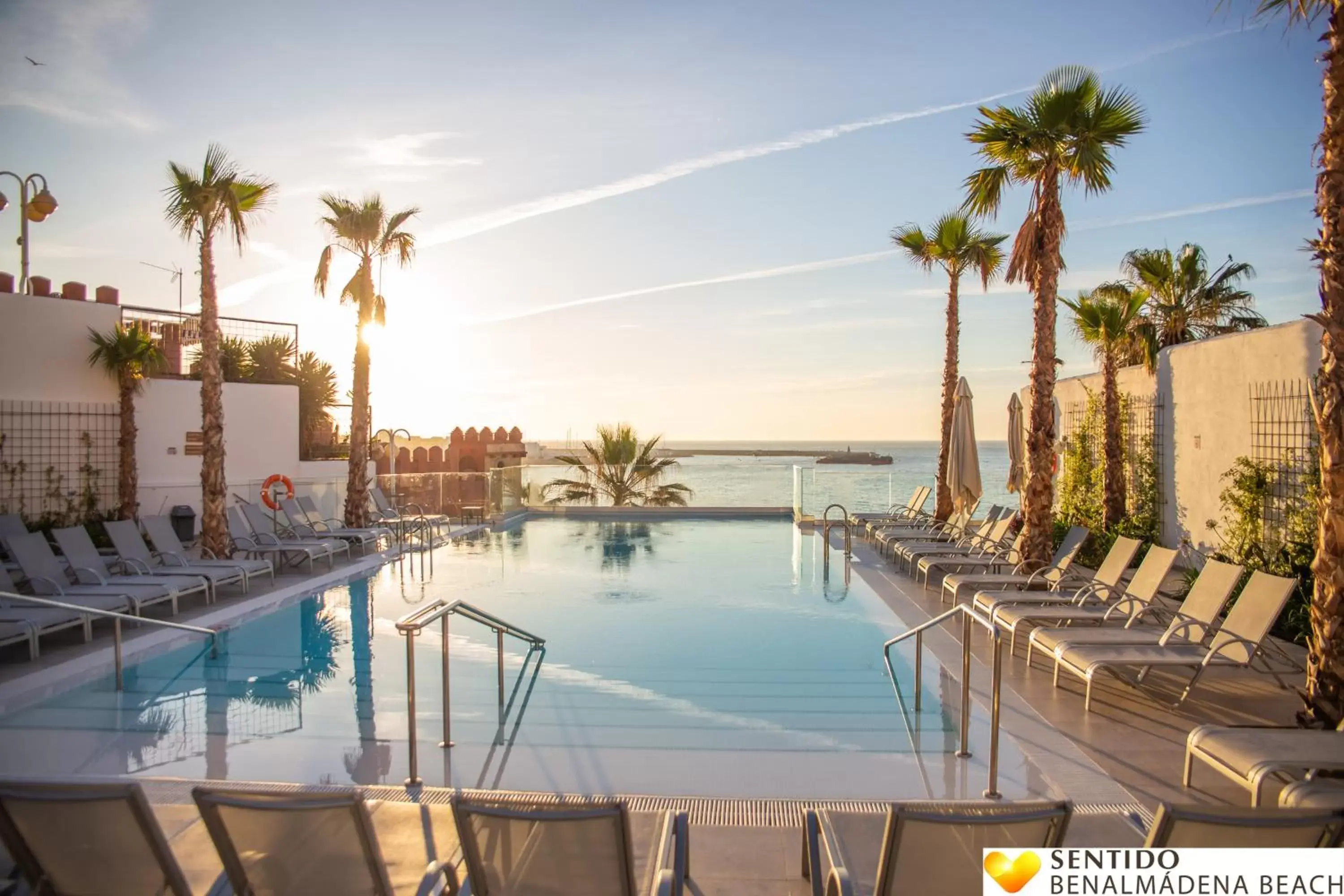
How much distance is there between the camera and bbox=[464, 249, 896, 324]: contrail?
23.1m

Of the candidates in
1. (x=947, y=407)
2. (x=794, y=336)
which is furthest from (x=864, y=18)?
(x=794, y=336)

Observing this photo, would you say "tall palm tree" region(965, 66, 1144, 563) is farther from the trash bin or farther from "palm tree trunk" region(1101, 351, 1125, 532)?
the trash bin

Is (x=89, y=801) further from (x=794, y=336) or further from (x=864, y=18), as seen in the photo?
(x=794, y=336)

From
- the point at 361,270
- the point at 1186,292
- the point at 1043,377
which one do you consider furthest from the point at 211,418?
the point at 1186,292

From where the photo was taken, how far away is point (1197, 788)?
174 inches

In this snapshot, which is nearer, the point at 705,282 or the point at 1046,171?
the point at 1046,171

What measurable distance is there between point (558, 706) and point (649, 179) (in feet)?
47.7

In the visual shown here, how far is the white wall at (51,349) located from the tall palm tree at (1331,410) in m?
16.5

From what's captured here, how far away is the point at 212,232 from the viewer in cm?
1137

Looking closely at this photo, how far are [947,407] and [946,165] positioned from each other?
4.36m

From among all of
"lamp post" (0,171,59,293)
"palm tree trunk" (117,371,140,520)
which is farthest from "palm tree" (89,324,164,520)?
"lamp post" (0,171,59,293)

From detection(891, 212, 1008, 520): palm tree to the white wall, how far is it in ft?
47.2

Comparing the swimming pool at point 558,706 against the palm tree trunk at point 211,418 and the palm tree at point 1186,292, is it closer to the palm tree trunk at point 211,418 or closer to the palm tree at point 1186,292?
the palm tree trunk at point 211,418

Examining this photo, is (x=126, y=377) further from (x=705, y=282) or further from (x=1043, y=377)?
(x=705, y=282)
